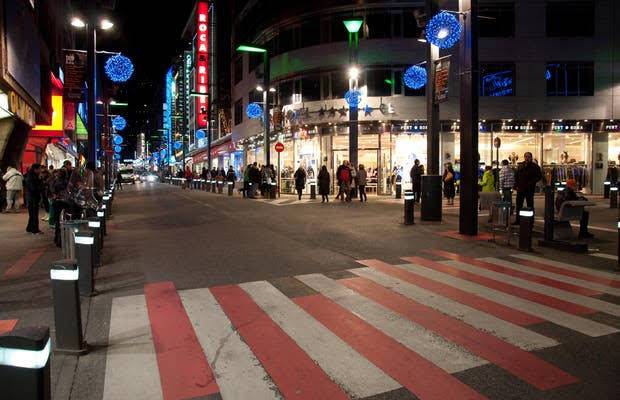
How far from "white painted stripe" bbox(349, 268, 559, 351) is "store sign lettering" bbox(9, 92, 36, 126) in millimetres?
13396

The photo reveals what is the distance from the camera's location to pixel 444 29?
1242 centimetres

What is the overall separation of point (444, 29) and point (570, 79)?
2265 centimetres

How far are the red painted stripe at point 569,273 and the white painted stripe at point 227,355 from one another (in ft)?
18.9

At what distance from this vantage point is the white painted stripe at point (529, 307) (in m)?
5.77

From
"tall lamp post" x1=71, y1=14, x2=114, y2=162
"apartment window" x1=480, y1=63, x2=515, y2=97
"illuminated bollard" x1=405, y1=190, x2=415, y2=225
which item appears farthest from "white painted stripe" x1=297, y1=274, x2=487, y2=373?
"apartment window" x1=480, y1=63, x2=515, y2=97

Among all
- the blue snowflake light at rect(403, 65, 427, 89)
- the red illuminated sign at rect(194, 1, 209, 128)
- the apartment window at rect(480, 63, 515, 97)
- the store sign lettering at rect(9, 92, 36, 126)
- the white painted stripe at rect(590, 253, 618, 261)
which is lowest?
the white painted stripe at rect(590, 253, 618, 261)

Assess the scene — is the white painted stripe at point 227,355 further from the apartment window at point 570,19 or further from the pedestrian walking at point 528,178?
the apartment window at point 570,19

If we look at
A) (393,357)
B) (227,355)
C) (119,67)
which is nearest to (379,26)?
(119,67)

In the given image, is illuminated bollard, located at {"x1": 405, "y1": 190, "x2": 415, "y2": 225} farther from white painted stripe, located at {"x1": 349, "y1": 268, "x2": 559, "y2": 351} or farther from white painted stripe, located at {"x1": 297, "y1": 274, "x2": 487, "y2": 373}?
white painted stripe, located at {"x1": 297, "y1": 274, "x2": 487, "y2": 373}

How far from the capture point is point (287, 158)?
38219mm

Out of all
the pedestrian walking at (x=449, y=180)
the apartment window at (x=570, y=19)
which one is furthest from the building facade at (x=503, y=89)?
the pedestrian walking at (x=449, y=180)

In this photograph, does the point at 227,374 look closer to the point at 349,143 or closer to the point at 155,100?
the point at 349,143

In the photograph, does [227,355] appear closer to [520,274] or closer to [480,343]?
[480,343]

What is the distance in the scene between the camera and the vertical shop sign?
572 inches
